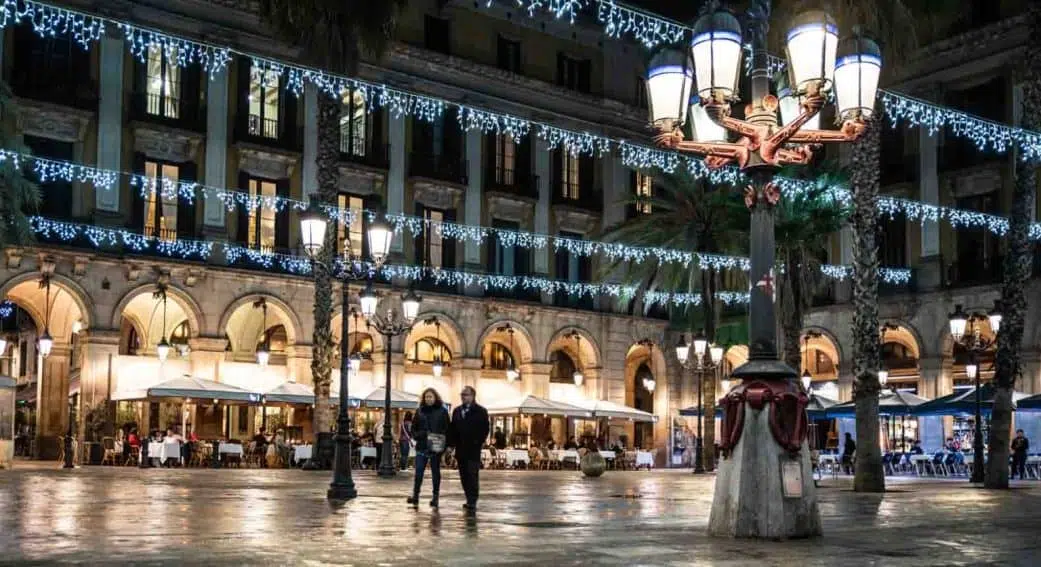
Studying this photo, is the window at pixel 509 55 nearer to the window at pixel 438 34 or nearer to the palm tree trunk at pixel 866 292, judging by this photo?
the window at pixel 438 34

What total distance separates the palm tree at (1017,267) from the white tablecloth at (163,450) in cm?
2077

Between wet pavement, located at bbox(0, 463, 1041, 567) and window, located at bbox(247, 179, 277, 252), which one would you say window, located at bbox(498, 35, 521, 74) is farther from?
wet pavement, located at bbox(0, 463, 1041, 567)

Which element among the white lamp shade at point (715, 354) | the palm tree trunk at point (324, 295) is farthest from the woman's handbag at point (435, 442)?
the white lamp shade at point (715, 354)

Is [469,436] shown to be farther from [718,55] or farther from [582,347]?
[582,347]

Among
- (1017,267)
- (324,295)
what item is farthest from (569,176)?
(1017,267)

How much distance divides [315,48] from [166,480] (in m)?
11.2

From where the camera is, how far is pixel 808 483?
11109mm

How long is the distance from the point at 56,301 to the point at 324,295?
14.6m

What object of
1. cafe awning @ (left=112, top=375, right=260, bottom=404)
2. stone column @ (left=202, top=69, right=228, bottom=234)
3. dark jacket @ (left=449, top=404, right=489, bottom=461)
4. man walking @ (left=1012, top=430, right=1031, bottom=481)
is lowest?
man walking @ (left=1012, top=430, right=1031, bottom=481)

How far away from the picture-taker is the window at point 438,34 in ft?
143

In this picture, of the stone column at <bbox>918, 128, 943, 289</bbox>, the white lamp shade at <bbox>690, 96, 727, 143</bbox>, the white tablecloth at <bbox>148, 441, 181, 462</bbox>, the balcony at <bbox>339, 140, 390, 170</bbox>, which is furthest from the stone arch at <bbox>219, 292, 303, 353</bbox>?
the white lamp shade at <bbox>690, 96, 727, 143</bbox>

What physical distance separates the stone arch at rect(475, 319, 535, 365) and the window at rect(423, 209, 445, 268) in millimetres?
3015

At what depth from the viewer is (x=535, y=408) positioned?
39.1 m

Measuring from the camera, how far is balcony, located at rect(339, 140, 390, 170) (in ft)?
135
